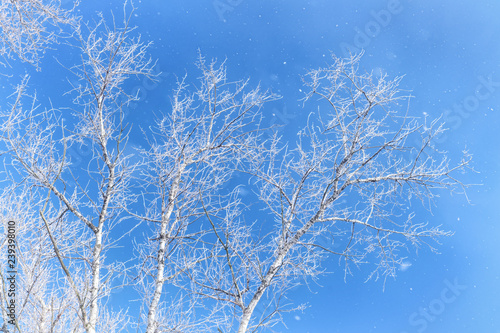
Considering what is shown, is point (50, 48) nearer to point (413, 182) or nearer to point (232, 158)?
point (232, 158)

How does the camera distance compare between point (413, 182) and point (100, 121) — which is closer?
point (413, 182)

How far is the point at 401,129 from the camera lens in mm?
6207

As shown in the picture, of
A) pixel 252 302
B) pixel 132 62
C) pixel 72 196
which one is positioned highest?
pixel 132 62

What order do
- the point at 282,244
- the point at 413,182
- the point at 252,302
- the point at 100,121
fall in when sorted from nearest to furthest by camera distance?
the point at 252,302 < the point at 282,244 < the point at 413,182 < the point at 100,121

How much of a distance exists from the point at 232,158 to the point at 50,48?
3512 millimetres

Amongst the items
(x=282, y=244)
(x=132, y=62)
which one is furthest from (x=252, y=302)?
(x=132, y=62)

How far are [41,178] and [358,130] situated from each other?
507 centimetres

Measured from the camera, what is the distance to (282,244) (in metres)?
6.02

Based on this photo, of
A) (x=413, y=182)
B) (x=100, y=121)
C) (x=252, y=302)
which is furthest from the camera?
(x=100, y=121)

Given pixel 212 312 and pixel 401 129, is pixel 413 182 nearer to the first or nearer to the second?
pixel 401 129

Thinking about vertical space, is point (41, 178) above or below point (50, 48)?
below

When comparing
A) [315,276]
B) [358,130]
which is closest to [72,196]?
[315,276]

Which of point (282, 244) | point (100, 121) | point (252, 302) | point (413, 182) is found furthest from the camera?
point (100, 121)

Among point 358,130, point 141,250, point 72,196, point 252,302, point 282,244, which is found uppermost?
point 72,196
